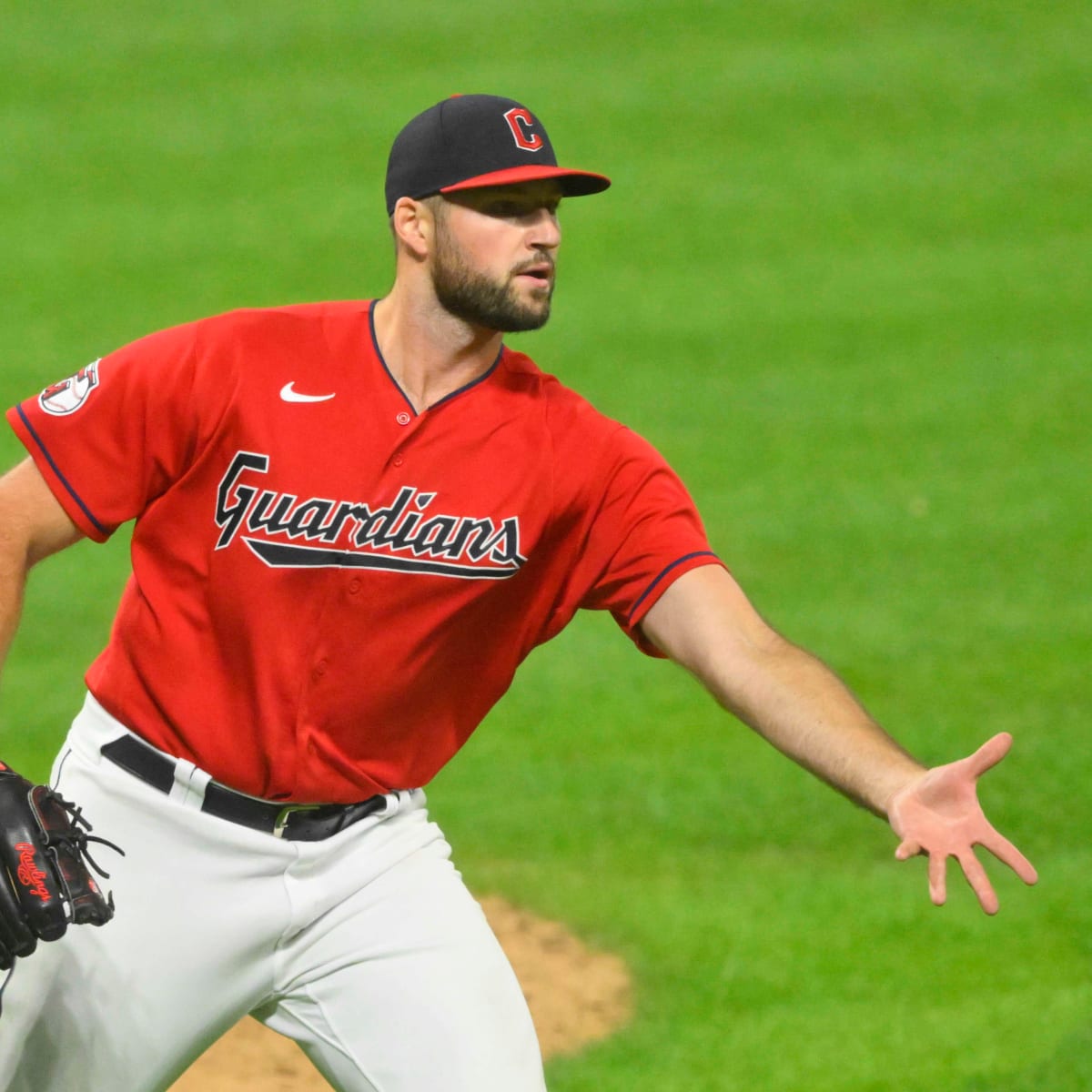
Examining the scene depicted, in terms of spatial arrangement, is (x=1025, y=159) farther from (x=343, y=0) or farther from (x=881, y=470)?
(x=343, y=0)

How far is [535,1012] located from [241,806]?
2611 mm

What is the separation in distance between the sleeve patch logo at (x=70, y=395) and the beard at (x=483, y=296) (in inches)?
31.2

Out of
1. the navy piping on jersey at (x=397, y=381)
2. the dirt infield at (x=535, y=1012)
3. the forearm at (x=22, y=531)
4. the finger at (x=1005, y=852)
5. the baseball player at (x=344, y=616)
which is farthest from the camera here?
the dirt infield at (x=535, y=1012)

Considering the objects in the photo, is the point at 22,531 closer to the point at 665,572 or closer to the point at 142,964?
the point at 142,964

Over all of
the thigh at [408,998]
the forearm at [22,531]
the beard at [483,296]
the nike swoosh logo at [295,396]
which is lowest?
the thigh at [408,998]

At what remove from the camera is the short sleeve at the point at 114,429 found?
3990 millimetres

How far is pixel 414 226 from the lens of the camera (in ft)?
14.2

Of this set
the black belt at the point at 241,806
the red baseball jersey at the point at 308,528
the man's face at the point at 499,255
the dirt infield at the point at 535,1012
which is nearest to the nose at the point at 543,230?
the man's face at the point at 499,255

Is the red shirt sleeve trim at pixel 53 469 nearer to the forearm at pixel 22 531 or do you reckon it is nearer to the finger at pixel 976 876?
the forearm at pixel 22 531

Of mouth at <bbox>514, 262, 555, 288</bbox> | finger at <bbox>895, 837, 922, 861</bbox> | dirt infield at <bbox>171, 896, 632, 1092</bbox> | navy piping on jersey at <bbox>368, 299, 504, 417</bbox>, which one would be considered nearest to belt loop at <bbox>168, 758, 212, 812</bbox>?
→ navy piping on jersey at <bbox>368, 299, 504, 417</bbox>

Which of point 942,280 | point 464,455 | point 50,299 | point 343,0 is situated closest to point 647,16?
point 343,0

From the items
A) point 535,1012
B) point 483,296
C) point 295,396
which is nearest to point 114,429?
point 295,396

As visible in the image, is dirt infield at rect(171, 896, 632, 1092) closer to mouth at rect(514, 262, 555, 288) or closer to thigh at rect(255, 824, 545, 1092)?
thigh at rect(255, 824, 545, 1092)

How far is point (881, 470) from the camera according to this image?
12.4m
